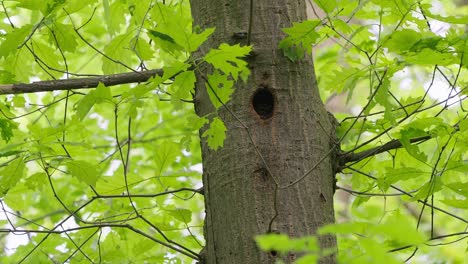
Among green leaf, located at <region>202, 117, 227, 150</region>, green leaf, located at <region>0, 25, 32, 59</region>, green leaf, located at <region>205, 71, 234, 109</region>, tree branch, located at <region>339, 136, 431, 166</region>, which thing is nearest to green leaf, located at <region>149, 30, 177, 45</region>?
green leaf, located at <region>205, 71, 234, 109</region>

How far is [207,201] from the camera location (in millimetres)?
2107

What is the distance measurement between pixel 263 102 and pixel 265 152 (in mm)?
178

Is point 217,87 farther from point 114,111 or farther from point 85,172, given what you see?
point 85,172

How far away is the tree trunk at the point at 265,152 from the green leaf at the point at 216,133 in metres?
0.06

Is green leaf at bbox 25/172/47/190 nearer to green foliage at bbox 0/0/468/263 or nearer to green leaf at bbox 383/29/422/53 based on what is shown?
green foliage at bbox 0/0/468/263

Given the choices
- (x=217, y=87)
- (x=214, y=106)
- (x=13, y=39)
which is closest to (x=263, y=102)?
(x=214, y=106)

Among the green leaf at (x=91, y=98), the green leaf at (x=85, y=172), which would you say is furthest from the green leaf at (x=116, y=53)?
the green leaf at (x=91, y=98)

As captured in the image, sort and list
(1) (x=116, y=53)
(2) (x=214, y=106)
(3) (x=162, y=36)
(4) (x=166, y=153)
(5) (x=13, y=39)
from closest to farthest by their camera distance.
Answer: (3) (x=162, y=36) → (2) (x=214, y=106) → (5) (x=13, y=39) → (1) (x=116, y=53) → (4) (x=166, y=153)

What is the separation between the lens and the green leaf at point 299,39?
2.00 meters

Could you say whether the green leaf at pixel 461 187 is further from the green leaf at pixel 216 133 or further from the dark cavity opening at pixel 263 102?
the green leaf at pixel 216 133

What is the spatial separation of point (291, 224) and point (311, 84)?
48 centimetres

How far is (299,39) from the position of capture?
2.04 m

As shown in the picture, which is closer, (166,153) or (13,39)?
(13,39)

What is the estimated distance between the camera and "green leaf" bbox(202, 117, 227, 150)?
6.37ft
